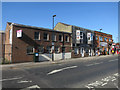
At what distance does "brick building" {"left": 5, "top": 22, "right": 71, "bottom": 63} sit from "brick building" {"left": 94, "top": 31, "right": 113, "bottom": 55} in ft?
42.3

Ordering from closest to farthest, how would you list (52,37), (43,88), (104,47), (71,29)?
1. (43,88)
2. (52,37)
3. (71,29)
4. (104,47)

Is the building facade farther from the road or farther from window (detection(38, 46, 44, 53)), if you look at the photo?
the road

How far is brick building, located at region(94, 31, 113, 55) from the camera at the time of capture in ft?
108

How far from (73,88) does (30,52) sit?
44.8 feet

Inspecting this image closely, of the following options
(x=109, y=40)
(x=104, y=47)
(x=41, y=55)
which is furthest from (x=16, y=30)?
Answer: (x=109, y=40)

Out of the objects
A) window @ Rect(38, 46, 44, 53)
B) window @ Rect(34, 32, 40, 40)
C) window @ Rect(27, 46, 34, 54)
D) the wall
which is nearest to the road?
the wall

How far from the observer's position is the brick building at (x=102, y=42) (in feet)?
108

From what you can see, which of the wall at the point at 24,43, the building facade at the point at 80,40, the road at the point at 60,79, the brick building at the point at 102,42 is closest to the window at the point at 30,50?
the wall at the point at 24,43

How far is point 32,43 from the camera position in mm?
18328

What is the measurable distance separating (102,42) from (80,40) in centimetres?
1320

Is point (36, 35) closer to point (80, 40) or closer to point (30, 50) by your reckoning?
point (30, 50)

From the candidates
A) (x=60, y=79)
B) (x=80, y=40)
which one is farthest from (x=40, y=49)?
(x=60, y=79)

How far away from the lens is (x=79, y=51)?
26125 millimetres

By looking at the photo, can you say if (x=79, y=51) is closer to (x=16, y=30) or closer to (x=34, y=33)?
(x=34, y=33)
